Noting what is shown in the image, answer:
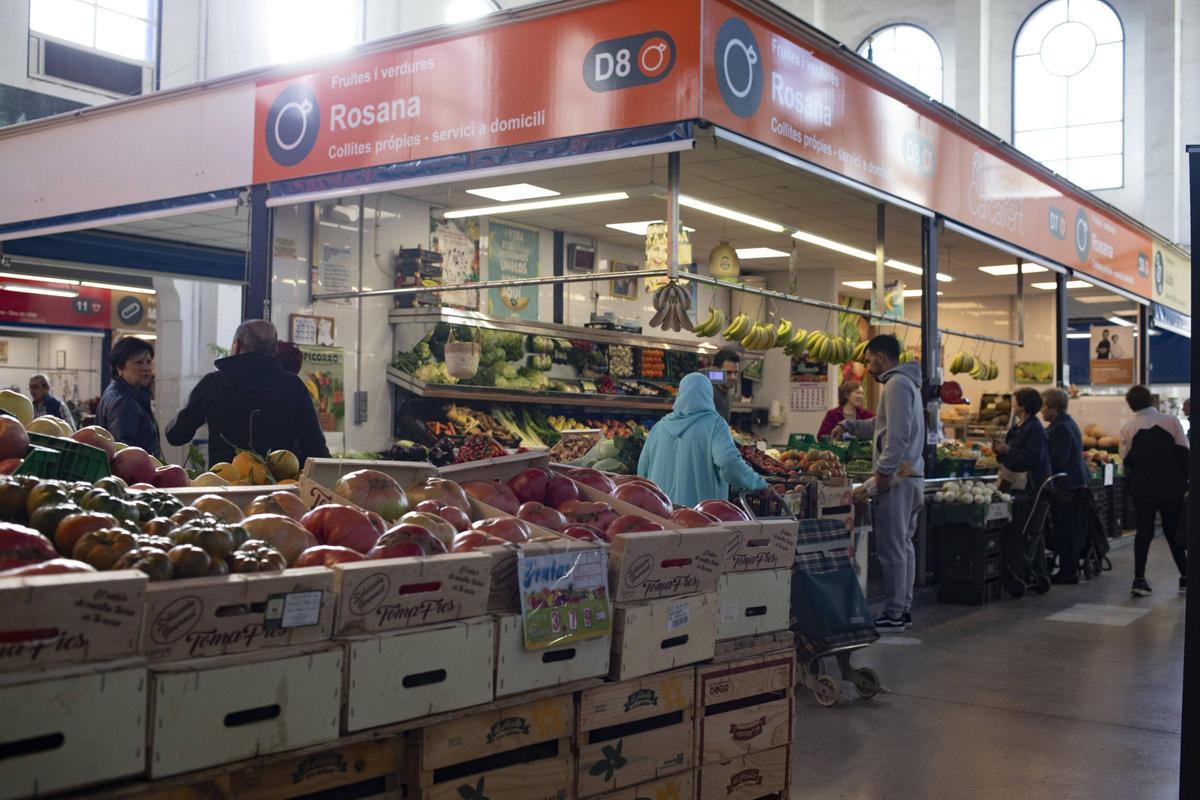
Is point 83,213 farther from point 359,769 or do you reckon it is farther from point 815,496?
point 359,769

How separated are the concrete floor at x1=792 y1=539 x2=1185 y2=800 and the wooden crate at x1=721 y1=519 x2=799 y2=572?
1263 mm

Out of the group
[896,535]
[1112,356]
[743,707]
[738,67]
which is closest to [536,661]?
[743,707]

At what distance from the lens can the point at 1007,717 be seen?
17.6ft

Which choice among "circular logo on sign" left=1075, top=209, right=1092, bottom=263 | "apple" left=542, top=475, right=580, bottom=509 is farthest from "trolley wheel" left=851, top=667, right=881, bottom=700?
"circular logo on sign" left=1075, top=209, right=1092, bottom=263

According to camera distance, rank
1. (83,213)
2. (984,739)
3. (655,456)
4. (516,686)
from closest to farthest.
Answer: (516,686) → (984,739) → (655,456) → (83,213)

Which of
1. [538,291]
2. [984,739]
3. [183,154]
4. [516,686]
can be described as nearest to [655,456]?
[984,739]

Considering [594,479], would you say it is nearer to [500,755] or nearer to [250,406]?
[500,755]

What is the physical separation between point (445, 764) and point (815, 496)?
4.55 metres

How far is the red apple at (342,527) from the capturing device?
2695 millimetres

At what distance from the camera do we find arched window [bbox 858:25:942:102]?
2142 centimetres

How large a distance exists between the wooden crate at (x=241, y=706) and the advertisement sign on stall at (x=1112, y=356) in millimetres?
16150

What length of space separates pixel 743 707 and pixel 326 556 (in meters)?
1.44

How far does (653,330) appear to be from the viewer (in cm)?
1297

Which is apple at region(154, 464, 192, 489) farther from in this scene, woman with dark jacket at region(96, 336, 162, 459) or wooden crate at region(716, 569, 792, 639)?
woman with dark jacket at region(96, 336, 162, 459)
